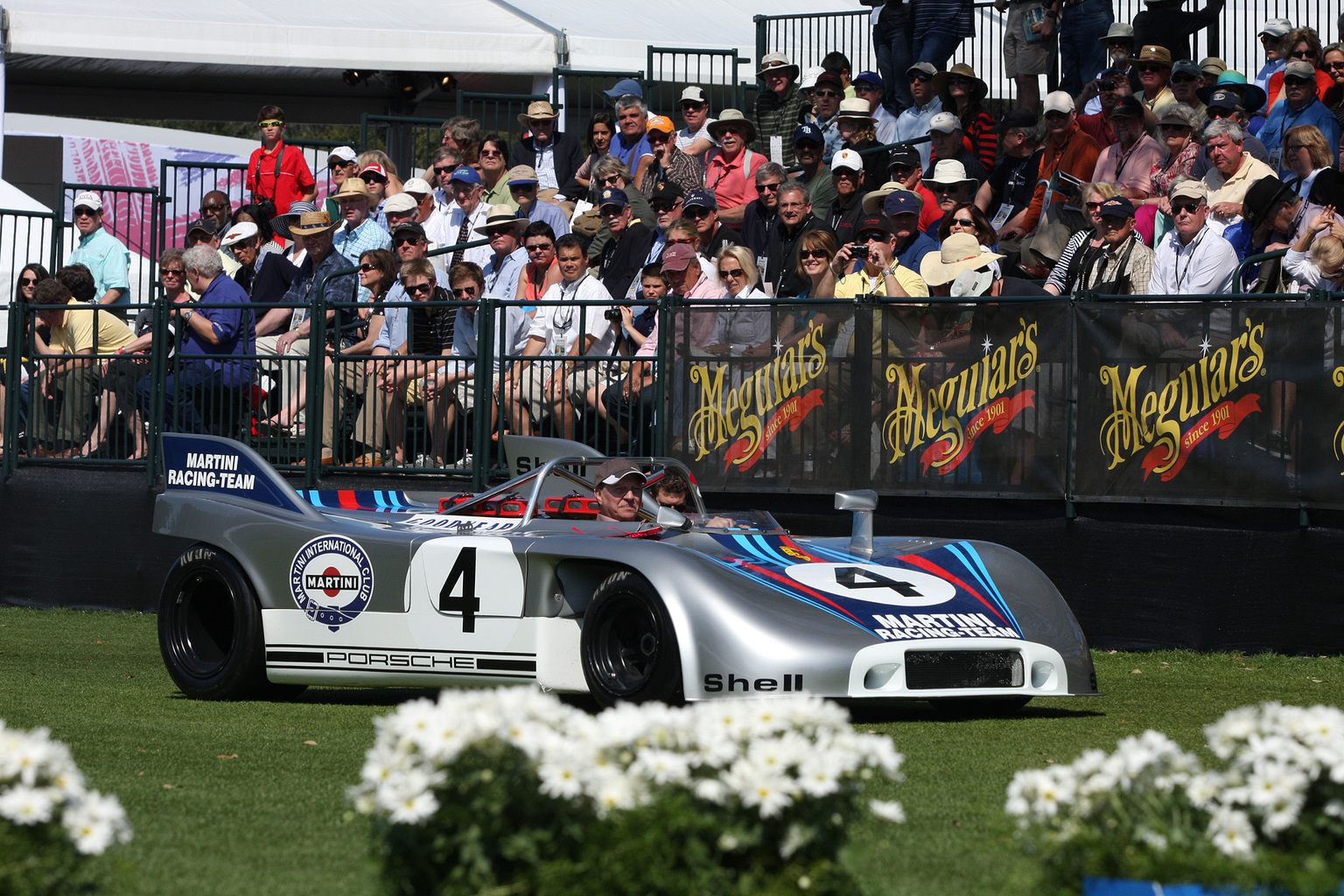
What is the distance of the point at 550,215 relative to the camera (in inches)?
601

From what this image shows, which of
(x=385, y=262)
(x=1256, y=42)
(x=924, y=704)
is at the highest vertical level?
(x=1256, y=42)

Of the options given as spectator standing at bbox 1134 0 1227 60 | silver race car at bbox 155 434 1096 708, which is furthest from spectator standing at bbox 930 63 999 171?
silver race car at bbox 155 434 1096 708

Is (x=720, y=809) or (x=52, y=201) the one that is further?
(x=52, y=201)

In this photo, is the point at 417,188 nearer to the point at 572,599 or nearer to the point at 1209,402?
the point at 1209,402

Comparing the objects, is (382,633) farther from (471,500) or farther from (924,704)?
(924,704)

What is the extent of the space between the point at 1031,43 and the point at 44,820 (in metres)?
14.3

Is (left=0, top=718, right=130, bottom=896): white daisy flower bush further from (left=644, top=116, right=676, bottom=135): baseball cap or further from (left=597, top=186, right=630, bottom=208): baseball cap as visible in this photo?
(left=644, top=116, right=676, bottom=135): baseball cap

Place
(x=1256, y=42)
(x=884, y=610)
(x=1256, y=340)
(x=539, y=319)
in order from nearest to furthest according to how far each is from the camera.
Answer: (x=884, y=610) → (x=1256, y=340) → (x=539, y=319) → (x=1256, y=42)

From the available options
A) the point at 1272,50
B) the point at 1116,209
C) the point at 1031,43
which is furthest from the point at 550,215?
the point at 1272,50

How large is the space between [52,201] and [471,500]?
1535 cm

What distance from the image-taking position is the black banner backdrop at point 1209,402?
9742mm

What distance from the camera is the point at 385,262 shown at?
13.6m

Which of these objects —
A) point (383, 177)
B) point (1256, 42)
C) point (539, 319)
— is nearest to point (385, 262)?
point (539, 319)

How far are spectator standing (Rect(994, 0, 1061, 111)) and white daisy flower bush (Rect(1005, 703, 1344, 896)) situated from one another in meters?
13.1
